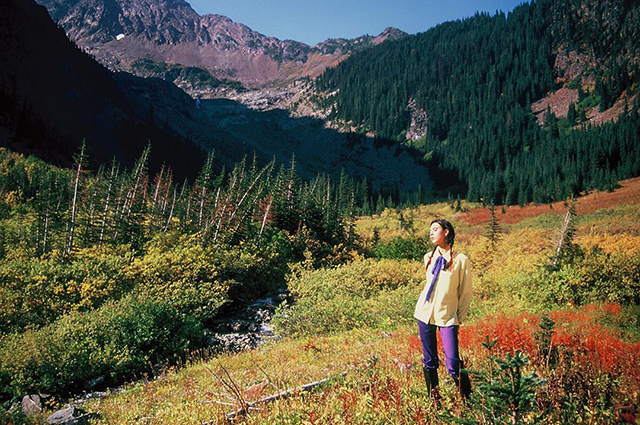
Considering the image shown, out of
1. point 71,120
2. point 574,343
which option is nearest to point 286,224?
point 574,343

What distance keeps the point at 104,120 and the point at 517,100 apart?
16288cm

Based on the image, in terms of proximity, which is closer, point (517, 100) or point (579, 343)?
point (579, 343)

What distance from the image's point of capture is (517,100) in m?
143

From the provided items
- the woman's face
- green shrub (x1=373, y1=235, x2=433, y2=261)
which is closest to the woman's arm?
the woman's face

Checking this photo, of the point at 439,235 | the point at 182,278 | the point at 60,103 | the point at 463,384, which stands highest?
the point at 60,103

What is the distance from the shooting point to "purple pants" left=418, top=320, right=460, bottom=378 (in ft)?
12.7

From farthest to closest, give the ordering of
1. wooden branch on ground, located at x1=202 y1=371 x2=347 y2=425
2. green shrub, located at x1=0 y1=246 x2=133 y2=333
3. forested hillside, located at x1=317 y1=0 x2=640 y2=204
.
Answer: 1. forested hillside, located at x1=317 y1=0 x2=640 y2=204
2. green shrub, located at x1=0 y1=246 x2=133 y2=333
3. wooden branch on ground, located at x1=202 y1=371 x2=347 y2=425

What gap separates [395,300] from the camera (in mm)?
12797

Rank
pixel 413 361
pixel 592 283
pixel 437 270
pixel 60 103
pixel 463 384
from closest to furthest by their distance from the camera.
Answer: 1. pixel 463 384
2. pixel 437 270
3. pixel 413 361
4. pixel 592 283
5. pixel 60 103

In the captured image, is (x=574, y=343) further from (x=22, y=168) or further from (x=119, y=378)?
(x=22, y=168)

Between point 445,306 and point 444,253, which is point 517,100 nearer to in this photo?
point 444,253

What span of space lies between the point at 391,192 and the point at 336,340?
101814mm

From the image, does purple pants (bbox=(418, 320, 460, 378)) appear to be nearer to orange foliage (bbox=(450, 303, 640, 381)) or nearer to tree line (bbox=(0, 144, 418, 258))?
orange foliage (bbox=(450, 303, 640, 381))

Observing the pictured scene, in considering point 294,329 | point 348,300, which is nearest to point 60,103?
point 294,329
